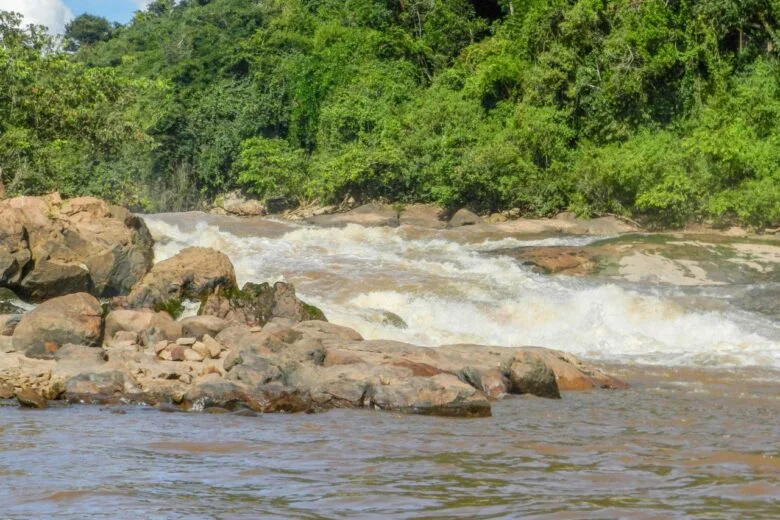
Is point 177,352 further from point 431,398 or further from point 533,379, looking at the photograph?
point 533,379

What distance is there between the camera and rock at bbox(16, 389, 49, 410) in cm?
1036

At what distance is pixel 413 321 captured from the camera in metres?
18.2

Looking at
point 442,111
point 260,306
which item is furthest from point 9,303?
point 442,111

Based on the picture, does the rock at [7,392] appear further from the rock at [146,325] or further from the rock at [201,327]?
the rock at [201,327]

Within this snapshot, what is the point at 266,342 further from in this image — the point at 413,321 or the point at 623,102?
the point at 623,102

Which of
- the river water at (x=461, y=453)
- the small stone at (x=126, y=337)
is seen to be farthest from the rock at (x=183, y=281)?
the small stone at (x=126, y=337)

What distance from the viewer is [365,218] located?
32.9 m

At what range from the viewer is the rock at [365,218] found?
32.2m

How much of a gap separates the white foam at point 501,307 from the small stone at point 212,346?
4196 millimetres

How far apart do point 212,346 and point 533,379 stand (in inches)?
152

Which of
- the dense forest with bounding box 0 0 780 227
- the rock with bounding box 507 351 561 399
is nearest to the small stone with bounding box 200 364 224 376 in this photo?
the rock with bounding box 507 351 561 399

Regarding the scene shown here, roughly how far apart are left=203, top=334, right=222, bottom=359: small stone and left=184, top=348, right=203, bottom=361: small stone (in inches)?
7.4

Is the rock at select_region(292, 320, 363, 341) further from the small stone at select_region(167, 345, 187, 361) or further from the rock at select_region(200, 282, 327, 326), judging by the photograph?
the rock at select_region(200, 282, 327, 326)

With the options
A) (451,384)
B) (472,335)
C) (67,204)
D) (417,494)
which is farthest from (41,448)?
Result: (67,204)
